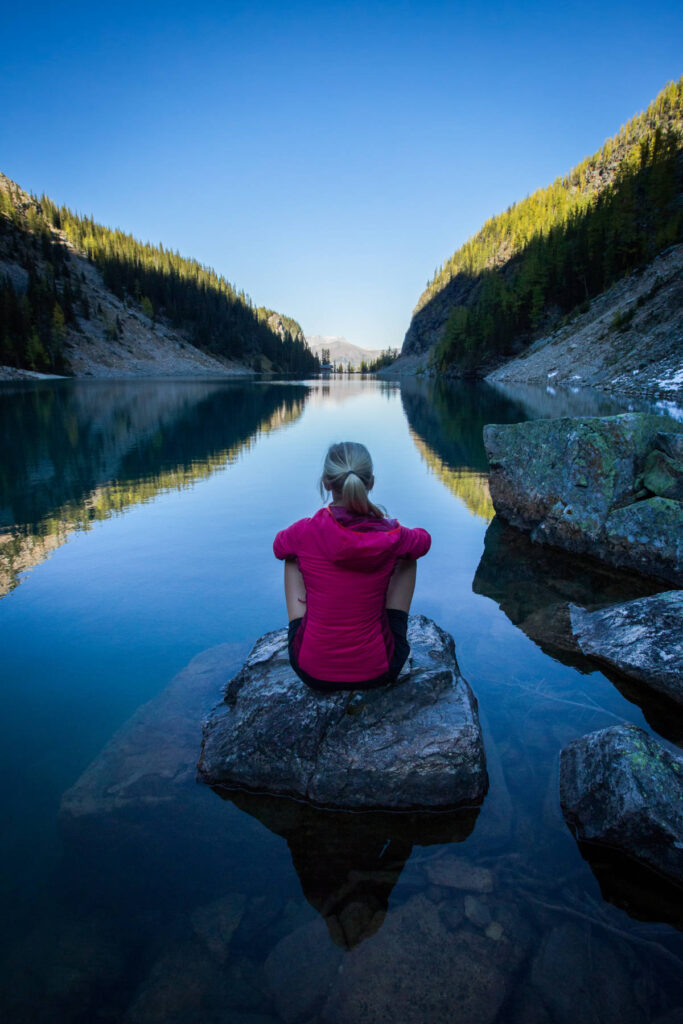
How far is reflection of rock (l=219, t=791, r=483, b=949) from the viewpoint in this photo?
9.82 feet

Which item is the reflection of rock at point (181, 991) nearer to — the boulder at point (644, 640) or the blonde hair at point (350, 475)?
the blonde hair at point (350, 475)

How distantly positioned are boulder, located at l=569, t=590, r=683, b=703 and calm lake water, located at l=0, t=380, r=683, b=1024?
218mm

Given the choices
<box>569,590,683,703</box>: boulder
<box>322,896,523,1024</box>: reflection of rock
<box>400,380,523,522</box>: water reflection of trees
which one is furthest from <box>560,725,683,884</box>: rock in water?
<box>400,380,523,522</box>: water reflection of trees

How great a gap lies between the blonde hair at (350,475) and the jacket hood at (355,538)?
0.08 m

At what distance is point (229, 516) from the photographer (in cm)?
1162

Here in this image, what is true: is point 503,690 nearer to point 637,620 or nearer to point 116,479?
point 637,620

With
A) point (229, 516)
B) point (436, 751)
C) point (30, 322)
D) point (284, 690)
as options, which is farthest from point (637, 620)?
point (30, 322)

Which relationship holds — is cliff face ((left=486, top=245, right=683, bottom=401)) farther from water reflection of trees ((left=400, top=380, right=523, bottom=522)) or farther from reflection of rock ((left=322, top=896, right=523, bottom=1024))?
reflection of rock ((left=322, top=896, right=523, bottom=1024))

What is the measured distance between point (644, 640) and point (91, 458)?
17.7 meters

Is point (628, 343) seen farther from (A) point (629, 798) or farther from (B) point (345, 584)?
(B) point (345, 584)

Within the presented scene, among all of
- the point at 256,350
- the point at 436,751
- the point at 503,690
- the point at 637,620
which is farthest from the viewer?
the point at 256,350

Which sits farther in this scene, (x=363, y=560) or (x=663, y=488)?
(x=663, y=488)

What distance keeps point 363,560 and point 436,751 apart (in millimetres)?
1620

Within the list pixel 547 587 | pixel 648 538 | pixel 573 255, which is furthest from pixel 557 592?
pixel 573 255
